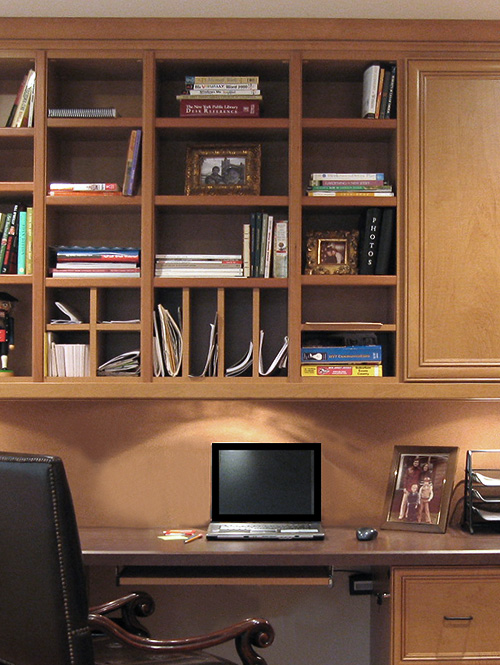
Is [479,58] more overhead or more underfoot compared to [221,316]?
more overhead

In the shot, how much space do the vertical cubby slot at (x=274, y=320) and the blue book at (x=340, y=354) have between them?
0.23 metres

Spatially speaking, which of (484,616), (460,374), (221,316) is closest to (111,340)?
(221,316)

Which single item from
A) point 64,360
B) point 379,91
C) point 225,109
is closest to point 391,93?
point 379,91

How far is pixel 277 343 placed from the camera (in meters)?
2.78

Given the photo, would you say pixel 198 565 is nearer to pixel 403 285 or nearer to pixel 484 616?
pixel 484 616

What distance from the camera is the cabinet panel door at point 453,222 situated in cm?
253

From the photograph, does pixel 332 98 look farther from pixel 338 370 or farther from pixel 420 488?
pixel 420 488

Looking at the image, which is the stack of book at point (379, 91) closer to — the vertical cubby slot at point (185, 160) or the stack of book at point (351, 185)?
the stack of book at point (351, 185)

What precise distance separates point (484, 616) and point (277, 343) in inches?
45.1

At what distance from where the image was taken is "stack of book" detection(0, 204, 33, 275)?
8.48ft

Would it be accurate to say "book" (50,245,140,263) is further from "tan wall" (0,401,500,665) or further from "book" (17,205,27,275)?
"tan wall" (0,401,500,665)

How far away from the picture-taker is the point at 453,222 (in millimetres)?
2541

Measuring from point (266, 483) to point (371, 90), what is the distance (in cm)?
143

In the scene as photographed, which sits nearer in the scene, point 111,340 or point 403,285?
point 403,285
